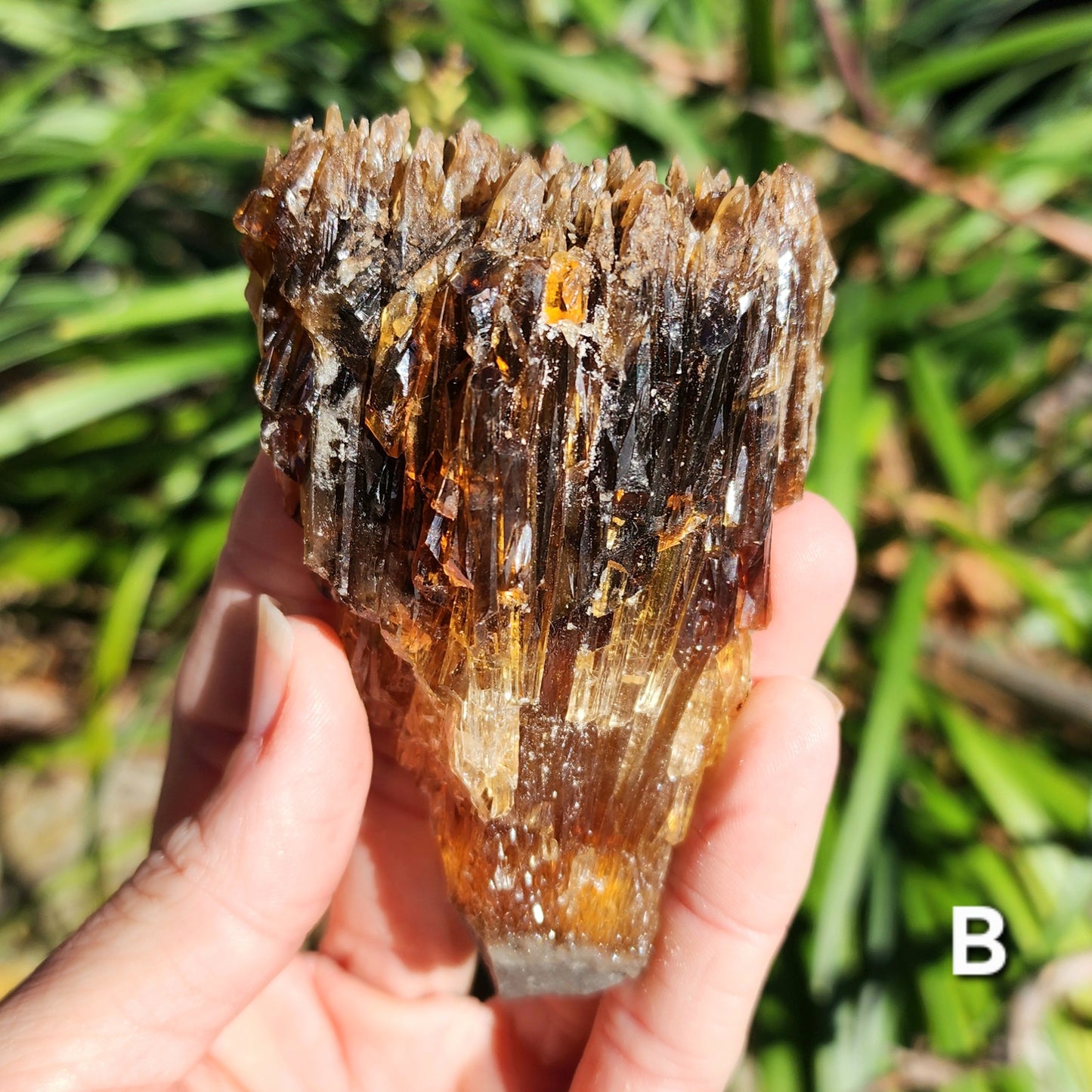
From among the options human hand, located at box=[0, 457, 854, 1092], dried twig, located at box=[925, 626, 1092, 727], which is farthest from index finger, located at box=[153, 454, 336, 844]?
dried twig, located at box=[925, 626, 1092, 727]

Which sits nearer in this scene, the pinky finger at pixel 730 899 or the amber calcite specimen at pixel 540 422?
the amber calcite specimen at pixel 540 422

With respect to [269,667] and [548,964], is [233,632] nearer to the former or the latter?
[269,667]

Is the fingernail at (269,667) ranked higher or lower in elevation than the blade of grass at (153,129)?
lower

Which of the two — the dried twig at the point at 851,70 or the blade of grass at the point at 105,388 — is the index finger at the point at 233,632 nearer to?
the blade of grass at the point at 105,388

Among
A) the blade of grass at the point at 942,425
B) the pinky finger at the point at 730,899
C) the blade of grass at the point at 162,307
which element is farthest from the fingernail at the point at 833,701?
the blade of grass at the point at 162,307

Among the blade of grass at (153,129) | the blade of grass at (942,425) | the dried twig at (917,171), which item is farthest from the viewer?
the blade of grass at (942,425)

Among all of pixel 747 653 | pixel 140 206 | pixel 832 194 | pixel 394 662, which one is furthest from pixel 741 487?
pixel 140 206
